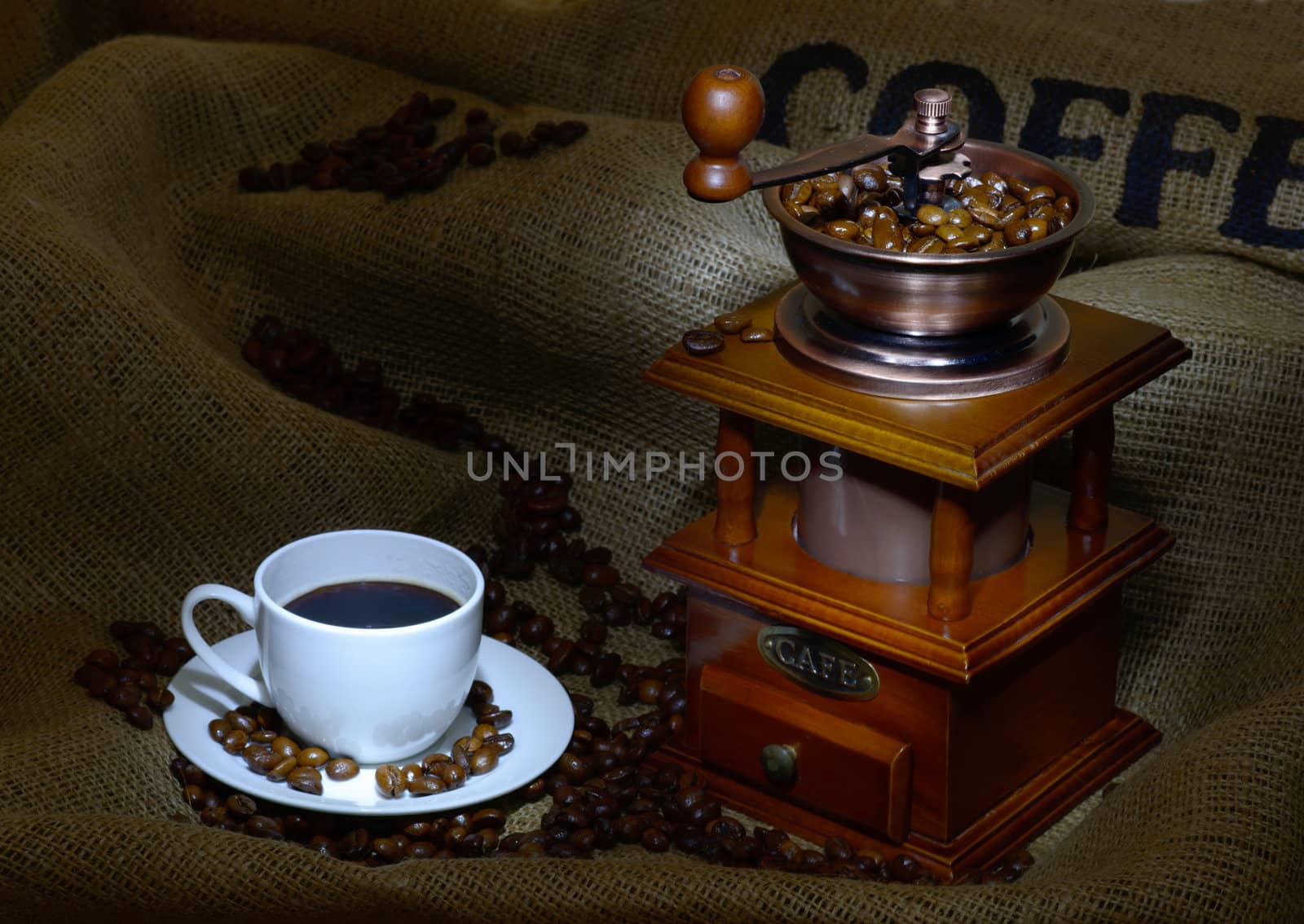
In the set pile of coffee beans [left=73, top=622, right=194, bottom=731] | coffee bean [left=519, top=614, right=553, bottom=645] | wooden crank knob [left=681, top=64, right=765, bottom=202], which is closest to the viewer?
wooden crank knob [left=681, top=64, right=765, bottom=202]

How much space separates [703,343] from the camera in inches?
53.1

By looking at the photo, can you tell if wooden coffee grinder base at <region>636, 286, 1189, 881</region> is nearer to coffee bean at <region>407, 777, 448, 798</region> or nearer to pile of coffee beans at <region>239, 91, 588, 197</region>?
coffee bean at <region>407, 777, 448, 798</region>

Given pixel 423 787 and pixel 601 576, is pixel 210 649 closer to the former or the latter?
pixel 423 787

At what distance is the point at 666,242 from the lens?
1.75m

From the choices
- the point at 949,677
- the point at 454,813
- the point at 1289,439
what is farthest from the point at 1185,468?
the point at 454,813

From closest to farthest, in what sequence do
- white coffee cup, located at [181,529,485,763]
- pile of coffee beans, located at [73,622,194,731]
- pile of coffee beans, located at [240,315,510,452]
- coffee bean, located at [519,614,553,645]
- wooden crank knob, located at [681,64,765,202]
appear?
wooden crank knob, located at [681,64,765,202]
white coffee cup, located at [181,529,485,763]
pile of coffee beans, located at [73,622,194,731]
coffee bean, located at [519,614,553,645]
pile of coffee beans, located at [240,315,510,452]

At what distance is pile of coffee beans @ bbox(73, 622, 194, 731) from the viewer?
1483 mm

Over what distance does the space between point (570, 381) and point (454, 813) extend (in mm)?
550

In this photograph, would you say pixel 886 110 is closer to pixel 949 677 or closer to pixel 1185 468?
pixel 1185 468

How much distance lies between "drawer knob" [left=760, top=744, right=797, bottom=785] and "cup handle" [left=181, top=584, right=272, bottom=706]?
397 mm

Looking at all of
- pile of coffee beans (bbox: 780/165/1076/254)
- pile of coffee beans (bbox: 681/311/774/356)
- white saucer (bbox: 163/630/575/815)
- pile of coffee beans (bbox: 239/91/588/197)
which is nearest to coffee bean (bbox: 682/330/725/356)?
pile of coffee beans (bbox: 681/311/774/356)

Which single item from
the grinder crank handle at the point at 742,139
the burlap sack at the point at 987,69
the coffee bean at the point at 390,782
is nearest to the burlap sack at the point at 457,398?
the burlap sack at the point at 987,69

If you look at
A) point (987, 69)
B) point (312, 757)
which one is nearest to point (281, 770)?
point (312, 757)

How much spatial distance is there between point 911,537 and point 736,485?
15cm
